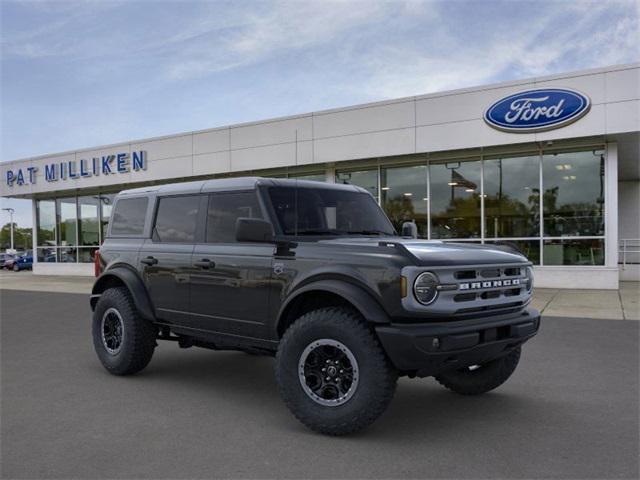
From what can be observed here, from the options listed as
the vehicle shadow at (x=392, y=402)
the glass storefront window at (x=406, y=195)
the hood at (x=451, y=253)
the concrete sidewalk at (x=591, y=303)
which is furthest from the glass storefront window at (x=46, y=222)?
the hood at (x=451, y=253)

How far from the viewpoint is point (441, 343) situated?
3801mm

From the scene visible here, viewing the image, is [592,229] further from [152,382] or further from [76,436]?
[76,436]

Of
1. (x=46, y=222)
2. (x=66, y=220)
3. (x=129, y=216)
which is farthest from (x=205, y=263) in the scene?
(x=46, y=222)

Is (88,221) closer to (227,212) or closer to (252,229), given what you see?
(227,212)

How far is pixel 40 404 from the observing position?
496 centimetres

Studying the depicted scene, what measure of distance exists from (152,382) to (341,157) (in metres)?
12.4

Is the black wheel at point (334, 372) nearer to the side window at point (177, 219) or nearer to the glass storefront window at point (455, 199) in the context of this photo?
the side window at point (177, 219)

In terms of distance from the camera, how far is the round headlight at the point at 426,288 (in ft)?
12.7

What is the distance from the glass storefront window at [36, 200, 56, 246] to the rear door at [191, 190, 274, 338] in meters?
24.7

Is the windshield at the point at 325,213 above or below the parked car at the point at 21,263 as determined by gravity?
above

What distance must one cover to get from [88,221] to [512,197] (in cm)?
1882

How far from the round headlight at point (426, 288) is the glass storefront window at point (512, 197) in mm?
12434

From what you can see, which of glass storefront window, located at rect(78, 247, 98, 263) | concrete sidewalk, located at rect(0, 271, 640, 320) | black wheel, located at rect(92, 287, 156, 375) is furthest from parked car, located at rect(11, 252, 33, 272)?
black wheel, located at rect(92, 287, 156, 375)

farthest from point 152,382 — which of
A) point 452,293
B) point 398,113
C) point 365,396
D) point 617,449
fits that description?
point 398,113
